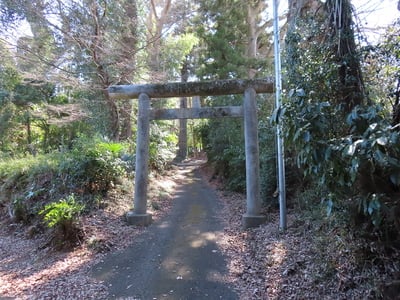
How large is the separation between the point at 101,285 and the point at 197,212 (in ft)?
13.0

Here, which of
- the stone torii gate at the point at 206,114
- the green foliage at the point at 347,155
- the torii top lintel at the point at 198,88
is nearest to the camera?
the green foliage at the point at 347,155

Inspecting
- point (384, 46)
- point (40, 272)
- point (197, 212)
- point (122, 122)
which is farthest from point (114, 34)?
point (384, 46)

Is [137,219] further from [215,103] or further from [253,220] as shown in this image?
[215,103]

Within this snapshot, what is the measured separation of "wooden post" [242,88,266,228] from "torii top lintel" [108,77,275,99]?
0.64 ft

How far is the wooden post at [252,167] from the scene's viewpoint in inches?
242

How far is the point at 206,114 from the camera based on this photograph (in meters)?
6.68

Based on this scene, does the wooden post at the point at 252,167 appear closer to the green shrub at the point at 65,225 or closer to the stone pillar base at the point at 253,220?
the stone pillar base at the point at 253,220

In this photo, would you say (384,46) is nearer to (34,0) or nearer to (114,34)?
(114,34)

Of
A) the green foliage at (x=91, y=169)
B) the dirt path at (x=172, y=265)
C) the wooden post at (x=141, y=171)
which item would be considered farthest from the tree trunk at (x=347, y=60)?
the green foliage at (x=91, y=169)

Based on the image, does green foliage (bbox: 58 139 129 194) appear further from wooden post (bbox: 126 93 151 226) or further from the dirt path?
the dirt path

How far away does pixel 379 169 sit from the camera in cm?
248

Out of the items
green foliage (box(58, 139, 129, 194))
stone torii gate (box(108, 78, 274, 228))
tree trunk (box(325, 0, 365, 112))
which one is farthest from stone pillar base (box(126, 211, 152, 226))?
tree trunk (box(325, 0, 365, 112))

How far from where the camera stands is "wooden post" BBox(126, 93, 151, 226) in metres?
6.47

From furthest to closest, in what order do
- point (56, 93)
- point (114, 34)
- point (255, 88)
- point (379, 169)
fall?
point (56, 93), point (114, 34), point (255, 88), point (379, 169)
